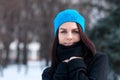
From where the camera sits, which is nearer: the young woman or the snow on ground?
the young woman

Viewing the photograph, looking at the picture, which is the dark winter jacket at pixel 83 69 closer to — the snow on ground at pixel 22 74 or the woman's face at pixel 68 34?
the woman's face at pixel 68 34

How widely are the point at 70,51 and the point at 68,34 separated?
111 millimetres

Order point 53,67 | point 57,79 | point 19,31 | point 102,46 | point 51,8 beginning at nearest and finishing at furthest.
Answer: point 57,79
point 53,67
point 102,46
point 51,8
point 19,31

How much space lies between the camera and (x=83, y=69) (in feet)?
7.64

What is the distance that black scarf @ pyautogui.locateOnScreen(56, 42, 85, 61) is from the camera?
237 centimetres

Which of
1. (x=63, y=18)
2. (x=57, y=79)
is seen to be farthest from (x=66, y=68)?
(x=63, y=18)

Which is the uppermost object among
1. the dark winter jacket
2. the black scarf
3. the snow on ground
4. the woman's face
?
the woman's face

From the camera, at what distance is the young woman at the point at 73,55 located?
2.34 m

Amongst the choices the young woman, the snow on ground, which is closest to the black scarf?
the young woman

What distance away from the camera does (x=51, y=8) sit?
28.0 m

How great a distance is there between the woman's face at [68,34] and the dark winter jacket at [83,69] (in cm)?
12

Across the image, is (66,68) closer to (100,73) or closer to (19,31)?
(100,73)

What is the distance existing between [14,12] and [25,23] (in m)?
1.16

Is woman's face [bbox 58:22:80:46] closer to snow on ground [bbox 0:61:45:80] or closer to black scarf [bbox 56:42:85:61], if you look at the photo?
black scarf [bbox 56:42:85:61]
